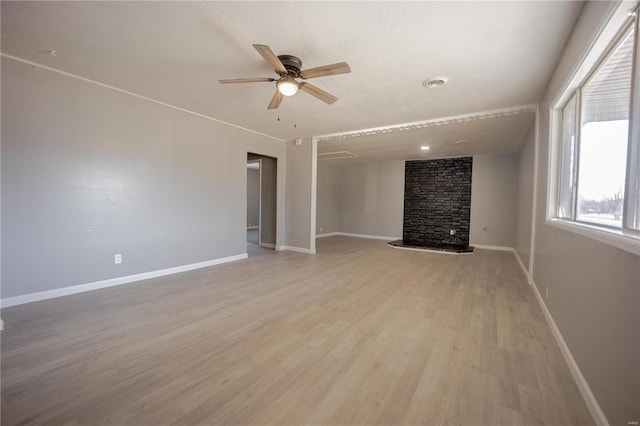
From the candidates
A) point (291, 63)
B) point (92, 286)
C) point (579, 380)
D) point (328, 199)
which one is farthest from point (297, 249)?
point (579, 380)

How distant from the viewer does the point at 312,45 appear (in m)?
2.29

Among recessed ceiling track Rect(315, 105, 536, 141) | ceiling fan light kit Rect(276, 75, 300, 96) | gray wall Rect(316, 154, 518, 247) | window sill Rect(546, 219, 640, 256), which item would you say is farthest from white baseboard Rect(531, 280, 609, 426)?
gray wall Rect(316, 154, 518, 247)

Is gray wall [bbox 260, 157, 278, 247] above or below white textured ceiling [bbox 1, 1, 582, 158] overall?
below

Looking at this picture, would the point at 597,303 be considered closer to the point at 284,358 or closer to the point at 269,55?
the point at 284,358

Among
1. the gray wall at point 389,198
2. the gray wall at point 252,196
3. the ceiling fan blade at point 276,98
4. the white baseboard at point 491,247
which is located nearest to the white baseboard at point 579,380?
the ceiling fan blade at point 276,98

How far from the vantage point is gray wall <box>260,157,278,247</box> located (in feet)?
21.0

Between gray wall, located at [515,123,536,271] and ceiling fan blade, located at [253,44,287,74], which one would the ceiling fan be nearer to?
ceiling fan blade, located at [253,44,287,74]

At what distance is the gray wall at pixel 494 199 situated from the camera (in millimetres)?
6562

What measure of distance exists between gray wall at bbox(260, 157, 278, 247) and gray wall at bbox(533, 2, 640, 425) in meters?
5.14

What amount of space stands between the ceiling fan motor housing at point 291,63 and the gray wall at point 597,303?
2.07m

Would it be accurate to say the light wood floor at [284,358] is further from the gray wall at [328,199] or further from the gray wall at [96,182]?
the gray wall at [328,199]

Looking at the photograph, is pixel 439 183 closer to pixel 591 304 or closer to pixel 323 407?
pixel 591 304

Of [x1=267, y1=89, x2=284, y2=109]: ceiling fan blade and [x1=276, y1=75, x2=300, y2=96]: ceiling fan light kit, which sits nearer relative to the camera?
[x1=276, y1=75, x2=300, y2=96]: ceiling fan light kit

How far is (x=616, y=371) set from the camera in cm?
121
